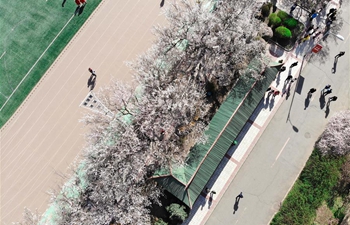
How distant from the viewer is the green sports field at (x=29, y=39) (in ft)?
134

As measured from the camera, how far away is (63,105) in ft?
132

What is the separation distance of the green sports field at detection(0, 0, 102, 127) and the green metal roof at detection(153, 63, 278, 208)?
19.9 meters

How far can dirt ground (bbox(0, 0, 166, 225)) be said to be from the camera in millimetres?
38312

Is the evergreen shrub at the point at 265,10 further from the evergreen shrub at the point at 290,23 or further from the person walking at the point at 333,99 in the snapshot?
the person walking at the point at 333,99

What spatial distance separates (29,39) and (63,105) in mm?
9707

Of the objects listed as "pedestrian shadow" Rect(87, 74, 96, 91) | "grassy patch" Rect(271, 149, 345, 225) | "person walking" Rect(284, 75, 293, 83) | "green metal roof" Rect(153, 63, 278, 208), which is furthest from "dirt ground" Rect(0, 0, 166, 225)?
"grassy patch" Rect(271, 149, 345, 225)

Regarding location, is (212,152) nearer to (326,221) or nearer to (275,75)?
(275,75)

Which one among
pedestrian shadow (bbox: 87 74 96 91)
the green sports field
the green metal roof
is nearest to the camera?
the green metal roof

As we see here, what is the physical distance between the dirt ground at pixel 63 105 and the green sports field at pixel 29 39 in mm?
1038

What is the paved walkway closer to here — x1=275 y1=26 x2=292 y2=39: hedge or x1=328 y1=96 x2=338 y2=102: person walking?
x1=328 y1=96 x2=338 y2=102: person walking

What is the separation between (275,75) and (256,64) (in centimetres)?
257

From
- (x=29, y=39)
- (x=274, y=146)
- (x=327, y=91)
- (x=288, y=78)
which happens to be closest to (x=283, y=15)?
(x=288, y=78)

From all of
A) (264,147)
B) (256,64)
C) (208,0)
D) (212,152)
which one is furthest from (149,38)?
(264,147)

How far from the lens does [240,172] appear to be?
3800 cm
